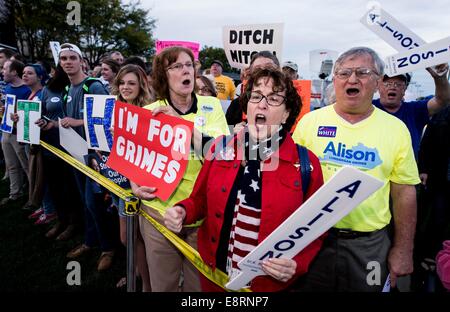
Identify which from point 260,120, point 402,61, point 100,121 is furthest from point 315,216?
point 100,121

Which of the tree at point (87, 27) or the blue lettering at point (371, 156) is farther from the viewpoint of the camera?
the tree at point (87, 27)

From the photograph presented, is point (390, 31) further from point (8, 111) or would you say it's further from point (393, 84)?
point (8, 111)

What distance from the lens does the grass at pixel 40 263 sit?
10.7 feet

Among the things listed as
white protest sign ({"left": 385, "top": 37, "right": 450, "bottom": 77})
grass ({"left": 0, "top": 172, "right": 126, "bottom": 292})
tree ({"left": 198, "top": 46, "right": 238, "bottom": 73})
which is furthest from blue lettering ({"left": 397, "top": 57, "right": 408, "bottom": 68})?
tree ({"left": 198, "top": 46, "right": 238, "bottom": 73})

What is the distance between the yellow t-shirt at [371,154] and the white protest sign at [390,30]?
3.15 feet

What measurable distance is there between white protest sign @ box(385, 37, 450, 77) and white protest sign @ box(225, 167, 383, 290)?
1.65 m

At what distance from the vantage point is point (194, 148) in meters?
2.06

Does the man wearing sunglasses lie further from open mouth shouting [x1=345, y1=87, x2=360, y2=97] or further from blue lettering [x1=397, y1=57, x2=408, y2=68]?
open mouth shouting [x1=345, y1=87, x2=360, y2=97]

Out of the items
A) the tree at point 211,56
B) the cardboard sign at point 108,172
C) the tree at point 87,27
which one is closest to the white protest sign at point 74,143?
the cardboard sign at point 108,172

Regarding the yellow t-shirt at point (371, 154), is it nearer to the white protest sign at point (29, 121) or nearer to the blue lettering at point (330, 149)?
the blue lettering at point (330, 149)

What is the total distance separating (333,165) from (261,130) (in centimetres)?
61

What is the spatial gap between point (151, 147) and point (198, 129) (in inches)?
12.7

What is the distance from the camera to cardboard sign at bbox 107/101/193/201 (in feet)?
6.25
